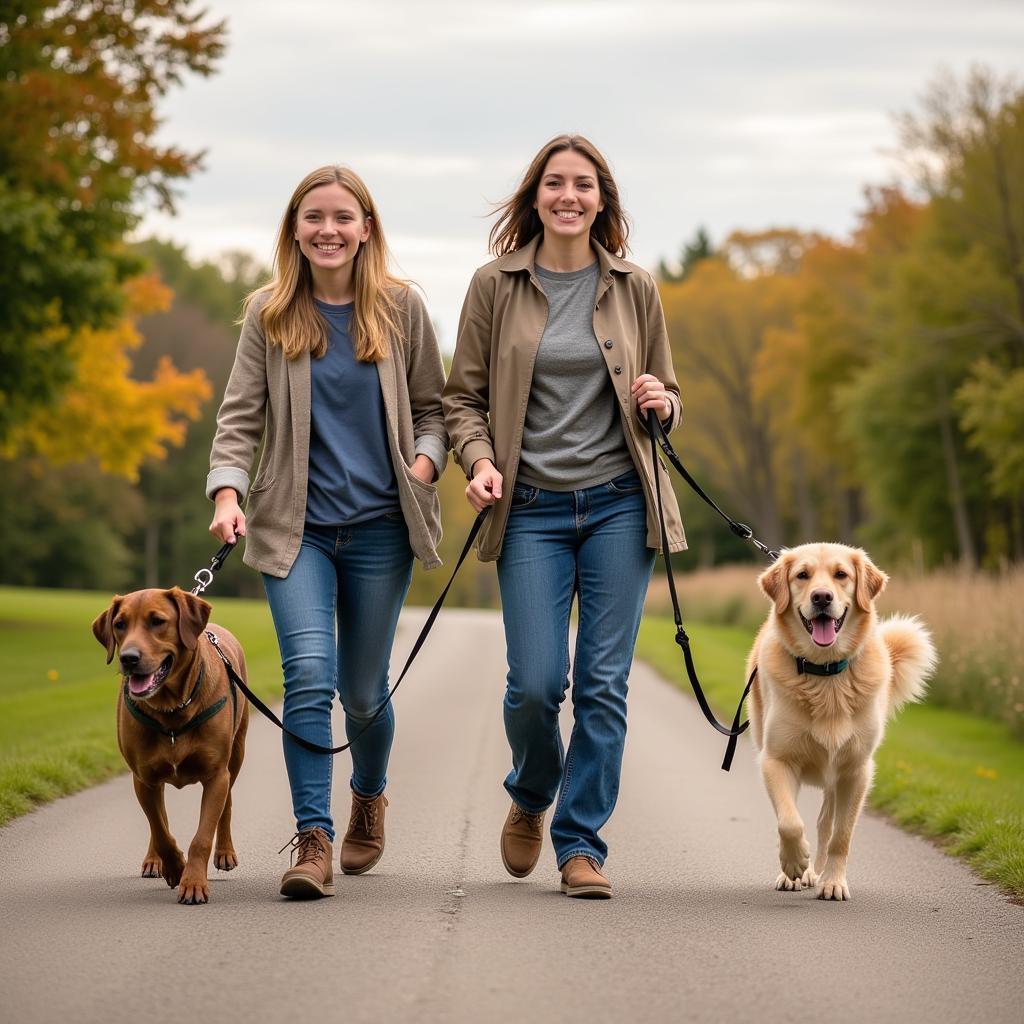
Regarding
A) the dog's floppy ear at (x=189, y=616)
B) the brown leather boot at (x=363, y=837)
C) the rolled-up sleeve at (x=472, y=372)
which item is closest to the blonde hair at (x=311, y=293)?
the rolled-up sleeve at (x=472, y=372)

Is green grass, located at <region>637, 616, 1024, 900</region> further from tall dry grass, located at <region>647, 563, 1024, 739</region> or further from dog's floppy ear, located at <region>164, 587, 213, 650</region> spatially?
dog's floppy ear, located at <region>164, 587, 213, 650</region>

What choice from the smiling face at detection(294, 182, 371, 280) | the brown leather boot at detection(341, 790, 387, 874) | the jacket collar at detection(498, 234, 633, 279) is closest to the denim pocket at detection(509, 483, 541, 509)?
the jacket collar at detection(498, 234, 633, 279)

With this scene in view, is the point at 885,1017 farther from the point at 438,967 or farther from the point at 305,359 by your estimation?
the point at 305,359

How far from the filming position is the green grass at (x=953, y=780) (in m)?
7.28

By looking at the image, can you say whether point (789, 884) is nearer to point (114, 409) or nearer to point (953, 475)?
point (114, 409)

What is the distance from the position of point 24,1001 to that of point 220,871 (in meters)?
2.25

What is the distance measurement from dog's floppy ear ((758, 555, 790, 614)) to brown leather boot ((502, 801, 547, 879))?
4.35 feet

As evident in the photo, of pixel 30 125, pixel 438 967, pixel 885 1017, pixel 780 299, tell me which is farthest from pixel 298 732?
pixel 780 299

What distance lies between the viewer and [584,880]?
589 centimetres

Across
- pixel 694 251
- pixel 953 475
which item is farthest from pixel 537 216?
pixel 694 251

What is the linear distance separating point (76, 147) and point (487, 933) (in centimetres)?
1651

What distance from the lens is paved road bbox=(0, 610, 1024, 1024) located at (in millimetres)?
4312

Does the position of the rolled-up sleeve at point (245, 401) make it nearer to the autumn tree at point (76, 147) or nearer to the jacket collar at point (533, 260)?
the jacket collar at point (533, 260)

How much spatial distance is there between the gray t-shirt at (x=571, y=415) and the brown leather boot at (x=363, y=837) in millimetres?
1451
